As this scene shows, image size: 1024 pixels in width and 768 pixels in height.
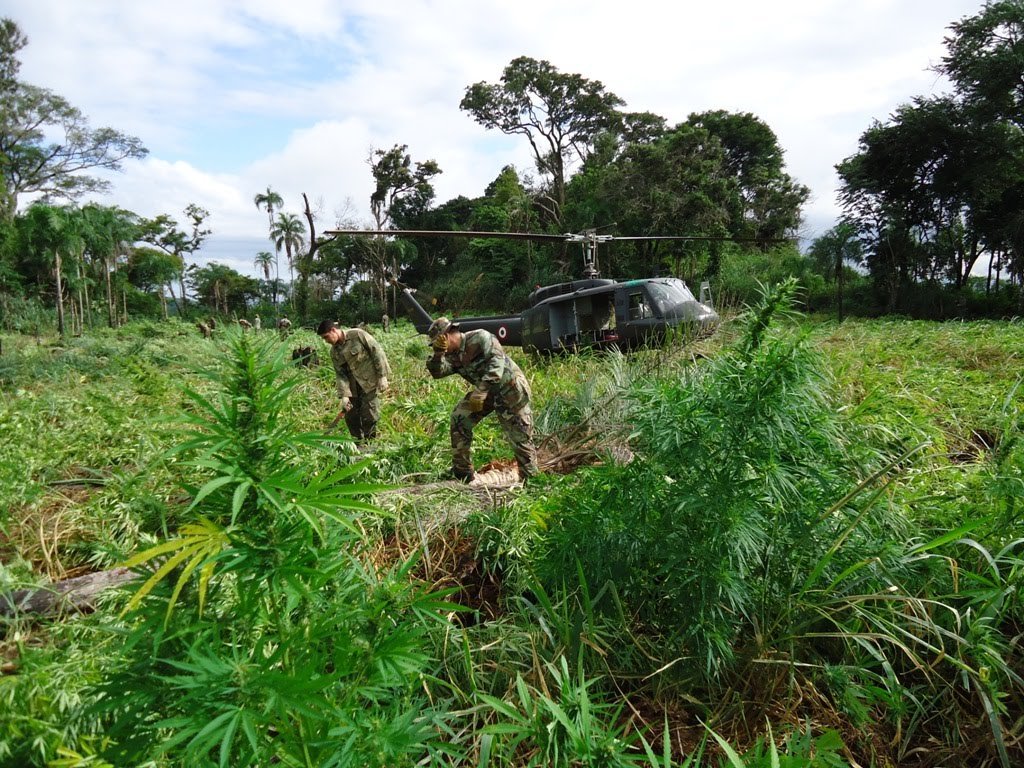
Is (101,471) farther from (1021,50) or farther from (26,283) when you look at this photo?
(26,283)

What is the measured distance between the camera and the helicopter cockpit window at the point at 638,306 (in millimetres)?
9414

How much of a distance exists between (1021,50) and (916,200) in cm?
456

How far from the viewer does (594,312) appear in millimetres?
10570

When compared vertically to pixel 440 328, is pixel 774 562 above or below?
below

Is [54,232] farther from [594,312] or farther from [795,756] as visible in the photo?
[795,756]

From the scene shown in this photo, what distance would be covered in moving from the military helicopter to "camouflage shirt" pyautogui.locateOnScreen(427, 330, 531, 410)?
383 cm

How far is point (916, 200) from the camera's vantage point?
752 inches

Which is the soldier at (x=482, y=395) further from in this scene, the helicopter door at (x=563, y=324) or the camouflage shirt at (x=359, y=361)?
the helicopter door at (x=563, y=324)

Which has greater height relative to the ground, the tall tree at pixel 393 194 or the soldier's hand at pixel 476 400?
the tall tree at pixel 393 194

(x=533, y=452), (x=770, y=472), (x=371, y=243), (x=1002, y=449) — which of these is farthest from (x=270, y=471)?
(x=371, y=243)

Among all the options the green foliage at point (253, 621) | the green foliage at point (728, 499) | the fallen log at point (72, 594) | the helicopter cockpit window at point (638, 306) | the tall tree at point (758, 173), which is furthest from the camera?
the tall tree at point (758, 173)

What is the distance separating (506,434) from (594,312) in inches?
244

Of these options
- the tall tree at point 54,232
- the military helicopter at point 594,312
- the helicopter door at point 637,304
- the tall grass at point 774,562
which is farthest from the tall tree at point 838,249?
the tall tree at point 54,232

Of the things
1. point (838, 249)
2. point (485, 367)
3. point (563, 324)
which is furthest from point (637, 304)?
point (838, 249)
